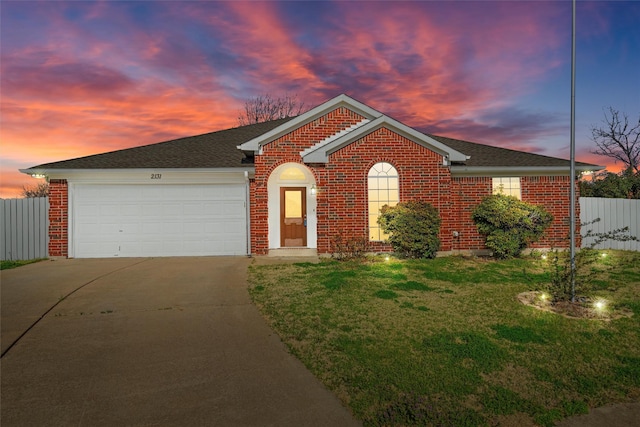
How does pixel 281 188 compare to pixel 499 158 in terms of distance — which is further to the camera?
pixel 499 158

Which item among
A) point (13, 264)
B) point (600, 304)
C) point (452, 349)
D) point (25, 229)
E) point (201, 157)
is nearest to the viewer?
point (452, 349)

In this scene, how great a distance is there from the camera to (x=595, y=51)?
14508 mm

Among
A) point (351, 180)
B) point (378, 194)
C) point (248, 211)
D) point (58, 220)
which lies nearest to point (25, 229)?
point (58, 220)

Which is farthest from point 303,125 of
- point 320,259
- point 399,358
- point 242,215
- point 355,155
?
point 399,358

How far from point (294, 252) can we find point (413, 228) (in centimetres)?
393

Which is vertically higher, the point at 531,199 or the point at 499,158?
the point at 499,158

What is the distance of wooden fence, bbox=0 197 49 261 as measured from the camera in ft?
40.5

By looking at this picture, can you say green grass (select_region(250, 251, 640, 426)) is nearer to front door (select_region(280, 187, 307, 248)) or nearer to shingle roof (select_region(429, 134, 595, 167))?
front door (select_region(280, 187, 307, 248))

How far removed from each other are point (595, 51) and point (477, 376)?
16096mm

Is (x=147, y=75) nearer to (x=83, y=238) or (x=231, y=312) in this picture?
(x=83, y=238)

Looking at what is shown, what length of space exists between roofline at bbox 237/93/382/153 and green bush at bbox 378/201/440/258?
363 centimetres

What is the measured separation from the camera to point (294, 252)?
12.4 metres

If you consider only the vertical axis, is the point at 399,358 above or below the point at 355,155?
below

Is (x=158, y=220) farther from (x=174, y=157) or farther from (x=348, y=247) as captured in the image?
(x=348, y=247)
